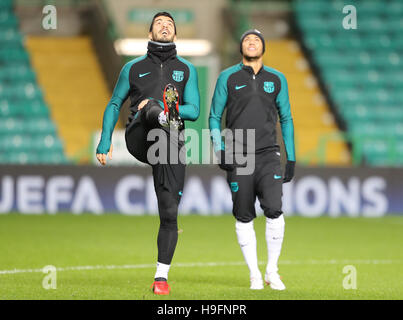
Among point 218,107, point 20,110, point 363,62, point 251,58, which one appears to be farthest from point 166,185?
point 363,62

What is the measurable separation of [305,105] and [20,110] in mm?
7130

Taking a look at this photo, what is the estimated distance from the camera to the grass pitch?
736cm

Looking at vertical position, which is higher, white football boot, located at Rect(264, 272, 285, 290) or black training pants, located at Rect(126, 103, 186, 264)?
black training pants, located at Rect(126, 103, 186, 264)

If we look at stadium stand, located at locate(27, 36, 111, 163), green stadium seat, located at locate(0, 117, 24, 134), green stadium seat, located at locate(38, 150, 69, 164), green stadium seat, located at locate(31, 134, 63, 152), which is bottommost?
green stadium seat, located at locate(38, 150, 69, 164)

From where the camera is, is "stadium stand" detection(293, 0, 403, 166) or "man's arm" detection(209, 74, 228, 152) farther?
"stadium stand" detection(293, 0, 403, 166)

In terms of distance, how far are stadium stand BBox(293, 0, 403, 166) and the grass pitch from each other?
5247 mm

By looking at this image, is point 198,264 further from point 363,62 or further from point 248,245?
point 363,62

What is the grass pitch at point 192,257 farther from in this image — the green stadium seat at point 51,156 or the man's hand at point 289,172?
the green stadium seat at point 51,156

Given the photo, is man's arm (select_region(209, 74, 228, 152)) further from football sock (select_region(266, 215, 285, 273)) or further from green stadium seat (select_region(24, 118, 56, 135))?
green stadium seat (select_region(24, 118, 56, 135))

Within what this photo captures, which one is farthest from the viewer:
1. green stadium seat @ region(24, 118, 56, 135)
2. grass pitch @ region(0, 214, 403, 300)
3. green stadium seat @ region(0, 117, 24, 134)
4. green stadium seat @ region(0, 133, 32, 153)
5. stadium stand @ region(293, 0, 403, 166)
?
stadium stand @ region(293, 0, 403, 166)

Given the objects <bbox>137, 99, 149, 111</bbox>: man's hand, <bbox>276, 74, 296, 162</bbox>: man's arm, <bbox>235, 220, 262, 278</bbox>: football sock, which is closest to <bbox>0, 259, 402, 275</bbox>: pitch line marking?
<bbox>235, 220, 262, 278</bbox>: football sock

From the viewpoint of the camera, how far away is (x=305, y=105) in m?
22.0

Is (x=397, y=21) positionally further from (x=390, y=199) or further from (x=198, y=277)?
(x=198, y=277)

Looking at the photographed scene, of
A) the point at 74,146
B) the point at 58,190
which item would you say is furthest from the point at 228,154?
the point at 74,146
